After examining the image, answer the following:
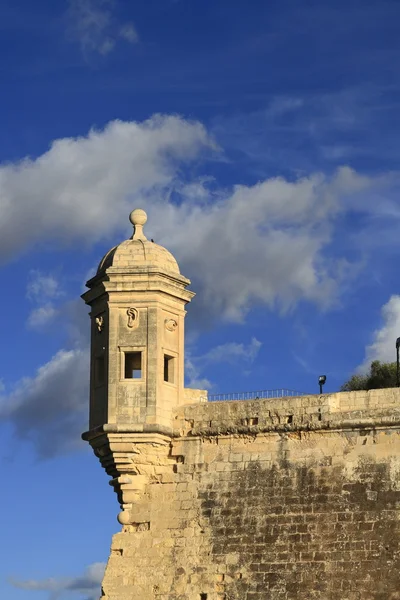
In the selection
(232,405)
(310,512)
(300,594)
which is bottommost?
(300,594)

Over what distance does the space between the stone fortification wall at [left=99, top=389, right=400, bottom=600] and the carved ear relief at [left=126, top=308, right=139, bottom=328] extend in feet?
6.21

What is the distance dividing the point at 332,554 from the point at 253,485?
2110 millimetres

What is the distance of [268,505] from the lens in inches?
910

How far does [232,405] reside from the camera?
79.9ft

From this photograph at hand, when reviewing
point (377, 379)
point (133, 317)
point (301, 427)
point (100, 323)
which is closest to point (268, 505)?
point (301, 427)

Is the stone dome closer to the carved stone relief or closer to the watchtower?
the watchtower

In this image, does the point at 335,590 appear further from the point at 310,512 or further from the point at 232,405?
the point at 232,405

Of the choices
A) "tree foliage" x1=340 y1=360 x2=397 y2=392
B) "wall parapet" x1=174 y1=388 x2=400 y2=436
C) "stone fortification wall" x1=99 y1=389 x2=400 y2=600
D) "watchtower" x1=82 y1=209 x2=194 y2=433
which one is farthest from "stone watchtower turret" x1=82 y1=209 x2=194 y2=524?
"tree foliage" x1=340 y1=360 x2=397 y2=392

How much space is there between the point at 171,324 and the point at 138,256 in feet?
4.91

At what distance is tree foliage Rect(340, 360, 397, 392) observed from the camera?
40.8 metres

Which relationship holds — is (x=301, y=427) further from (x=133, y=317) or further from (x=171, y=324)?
(x=133, y=317)

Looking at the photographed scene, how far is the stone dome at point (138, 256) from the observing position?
83.1ft

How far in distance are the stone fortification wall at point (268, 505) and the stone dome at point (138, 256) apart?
9.50 ft

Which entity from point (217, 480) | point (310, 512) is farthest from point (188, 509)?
point (310, 512)
